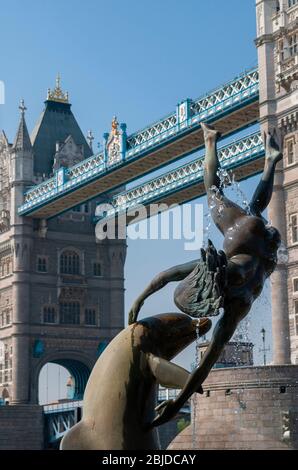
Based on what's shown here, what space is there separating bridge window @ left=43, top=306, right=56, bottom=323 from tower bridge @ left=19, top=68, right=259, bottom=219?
20.4 ft

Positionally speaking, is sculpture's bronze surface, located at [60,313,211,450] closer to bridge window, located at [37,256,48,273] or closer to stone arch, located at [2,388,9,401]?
stone arch, located at [2,388,9,401]

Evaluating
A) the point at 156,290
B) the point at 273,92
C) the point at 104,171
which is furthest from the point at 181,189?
the point at 156,290

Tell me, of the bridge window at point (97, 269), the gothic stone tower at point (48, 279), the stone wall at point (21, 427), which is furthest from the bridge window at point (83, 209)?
the stone wall at point (21, 427)

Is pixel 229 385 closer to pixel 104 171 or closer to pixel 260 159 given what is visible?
pixel 260 159

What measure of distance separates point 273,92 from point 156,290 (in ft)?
95.8

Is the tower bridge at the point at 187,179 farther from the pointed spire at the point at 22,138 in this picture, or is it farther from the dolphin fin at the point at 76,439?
the dolphin fin at the point at 76,439

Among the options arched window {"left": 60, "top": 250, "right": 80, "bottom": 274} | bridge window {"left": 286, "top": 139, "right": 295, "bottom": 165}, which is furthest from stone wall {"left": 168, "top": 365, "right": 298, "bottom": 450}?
arched window {"left": 60, "top": 250, "right": 80, "bottom": 274}

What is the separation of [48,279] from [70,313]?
284cm

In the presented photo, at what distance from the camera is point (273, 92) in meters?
37.7

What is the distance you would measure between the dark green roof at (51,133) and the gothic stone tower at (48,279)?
0.24 feet

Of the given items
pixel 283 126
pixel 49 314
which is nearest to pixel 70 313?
pixel 49 314

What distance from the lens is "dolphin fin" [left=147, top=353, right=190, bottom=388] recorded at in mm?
8789
